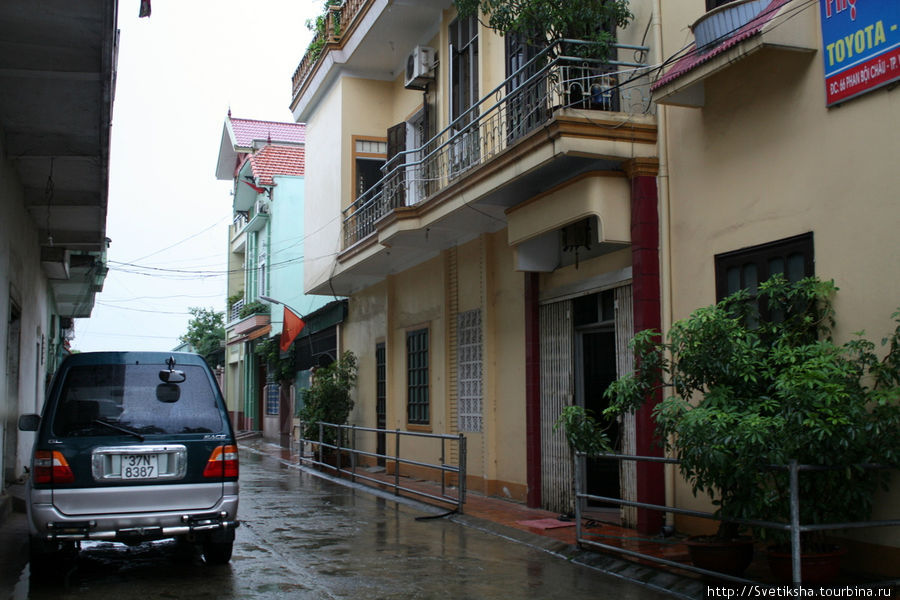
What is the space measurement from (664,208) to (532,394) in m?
3.40

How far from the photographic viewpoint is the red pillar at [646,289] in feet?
28.6

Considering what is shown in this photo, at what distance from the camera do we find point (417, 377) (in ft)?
51.9

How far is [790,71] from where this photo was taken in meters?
7.43

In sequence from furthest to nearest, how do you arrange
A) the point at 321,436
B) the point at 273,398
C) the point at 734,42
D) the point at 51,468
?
the point at 273,398, the point at 321,436, the point at 734,42, the point at 51,468

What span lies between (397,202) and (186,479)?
28.1 ft

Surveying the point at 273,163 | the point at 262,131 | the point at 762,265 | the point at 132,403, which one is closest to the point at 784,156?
the point at 762,265

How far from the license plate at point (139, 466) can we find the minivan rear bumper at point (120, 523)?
285 mm

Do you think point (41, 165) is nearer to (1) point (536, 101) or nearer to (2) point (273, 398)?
(1) point (536, 101)

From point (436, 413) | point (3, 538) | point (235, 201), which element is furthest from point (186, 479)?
point (235, 201)

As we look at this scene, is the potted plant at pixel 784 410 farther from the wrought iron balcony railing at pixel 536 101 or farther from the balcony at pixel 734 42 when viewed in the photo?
the wrought iron balcony railing at pixel 536 101

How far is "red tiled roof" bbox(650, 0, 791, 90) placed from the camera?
281 inches

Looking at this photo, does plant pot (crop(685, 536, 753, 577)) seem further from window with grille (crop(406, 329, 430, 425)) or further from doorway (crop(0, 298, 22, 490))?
doorway (crop(0, 298, 22, 490))

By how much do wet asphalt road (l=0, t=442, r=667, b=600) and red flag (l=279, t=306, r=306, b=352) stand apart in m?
11.8

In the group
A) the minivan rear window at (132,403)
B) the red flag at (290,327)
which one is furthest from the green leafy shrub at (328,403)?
the minivan rear window at (132,403)
